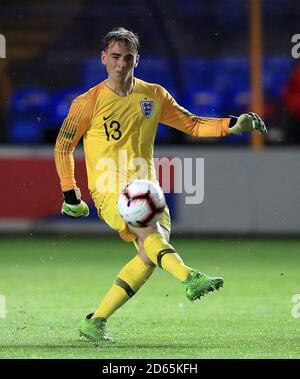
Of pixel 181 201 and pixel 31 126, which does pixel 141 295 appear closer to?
pixel 181 201

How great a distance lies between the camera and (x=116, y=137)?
687cm

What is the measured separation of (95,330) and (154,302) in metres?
1.94

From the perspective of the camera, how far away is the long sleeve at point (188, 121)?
7041mm

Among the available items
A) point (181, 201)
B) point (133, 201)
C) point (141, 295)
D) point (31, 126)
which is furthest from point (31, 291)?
point (31, 126)

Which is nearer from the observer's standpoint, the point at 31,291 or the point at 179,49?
the point at 31,291

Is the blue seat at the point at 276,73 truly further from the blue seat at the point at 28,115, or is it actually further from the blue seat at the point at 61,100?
the blue seat at the point at 28,115

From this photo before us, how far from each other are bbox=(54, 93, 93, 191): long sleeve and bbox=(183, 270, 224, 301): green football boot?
3.21ft

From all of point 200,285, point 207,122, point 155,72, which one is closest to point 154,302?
point 207,122

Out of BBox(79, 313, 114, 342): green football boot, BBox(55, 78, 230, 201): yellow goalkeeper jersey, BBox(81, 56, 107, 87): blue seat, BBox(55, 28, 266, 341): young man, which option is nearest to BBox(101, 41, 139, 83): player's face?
BBox(55, 28, 266, 341): young man

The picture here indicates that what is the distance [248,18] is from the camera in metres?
15.2

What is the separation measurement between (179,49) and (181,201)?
2.20 m

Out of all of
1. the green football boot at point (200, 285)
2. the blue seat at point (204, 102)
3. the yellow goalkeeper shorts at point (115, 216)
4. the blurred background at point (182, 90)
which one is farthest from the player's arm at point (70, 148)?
the blue seat at point (204, 102)

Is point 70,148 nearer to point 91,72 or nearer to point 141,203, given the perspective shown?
point 141,203

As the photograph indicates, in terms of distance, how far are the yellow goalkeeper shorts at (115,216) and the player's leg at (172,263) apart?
0.05 m
